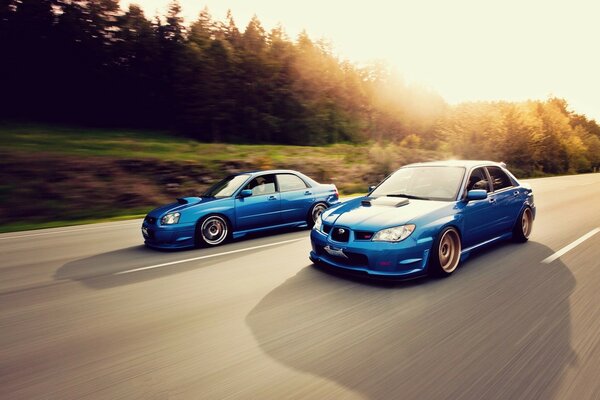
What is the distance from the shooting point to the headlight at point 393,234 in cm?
458

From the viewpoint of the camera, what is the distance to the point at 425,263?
471cm

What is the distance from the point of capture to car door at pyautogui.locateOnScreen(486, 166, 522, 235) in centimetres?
614

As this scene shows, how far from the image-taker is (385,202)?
542 centimetres

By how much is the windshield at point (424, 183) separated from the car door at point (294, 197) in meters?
2.54

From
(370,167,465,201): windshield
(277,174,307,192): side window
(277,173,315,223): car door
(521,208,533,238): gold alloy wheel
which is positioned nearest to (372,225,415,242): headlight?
(370,167,465,201): windshield

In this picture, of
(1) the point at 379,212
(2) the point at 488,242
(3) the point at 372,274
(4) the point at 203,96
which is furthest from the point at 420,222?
(4) the point at 203,96

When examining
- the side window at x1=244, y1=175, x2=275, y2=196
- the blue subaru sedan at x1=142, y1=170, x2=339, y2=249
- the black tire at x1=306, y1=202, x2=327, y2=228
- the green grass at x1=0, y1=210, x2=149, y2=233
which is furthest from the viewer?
the green grass at x1=0, y1=210, x2=149, y2=233

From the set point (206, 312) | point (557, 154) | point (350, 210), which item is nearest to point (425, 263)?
point (350, 210)

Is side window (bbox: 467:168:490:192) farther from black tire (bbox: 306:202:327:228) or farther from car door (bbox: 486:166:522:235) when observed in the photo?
black tire (bbox: 306:202:327:228)

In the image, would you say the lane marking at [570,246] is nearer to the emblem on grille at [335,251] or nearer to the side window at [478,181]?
the side window at [478,181]

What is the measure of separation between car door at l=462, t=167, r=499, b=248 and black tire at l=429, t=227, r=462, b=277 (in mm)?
218

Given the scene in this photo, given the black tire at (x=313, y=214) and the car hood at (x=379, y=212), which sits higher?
the car hood at (x=379, y=212)

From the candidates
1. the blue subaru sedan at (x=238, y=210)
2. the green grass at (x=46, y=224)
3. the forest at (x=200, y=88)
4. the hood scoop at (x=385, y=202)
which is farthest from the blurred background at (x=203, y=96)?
the hood scoop at (x=385, y=202)

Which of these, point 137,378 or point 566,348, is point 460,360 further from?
point 137,378
